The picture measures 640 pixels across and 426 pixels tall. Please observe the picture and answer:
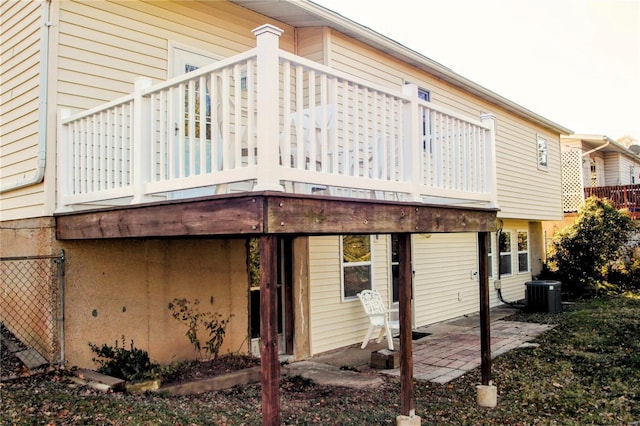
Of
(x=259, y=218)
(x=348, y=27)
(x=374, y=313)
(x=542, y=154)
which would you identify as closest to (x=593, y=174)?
(x=542, y=154)

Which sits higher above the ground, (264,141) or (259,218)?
(264,141)

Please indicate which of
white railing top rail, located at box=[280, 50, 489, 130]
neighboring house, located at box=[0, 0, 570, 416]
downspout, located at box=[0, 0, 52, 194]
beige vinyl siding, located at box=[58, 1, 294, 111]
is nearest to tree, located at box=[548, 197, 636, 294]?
neighboring house, located at box=[0, 0, 570, 416]

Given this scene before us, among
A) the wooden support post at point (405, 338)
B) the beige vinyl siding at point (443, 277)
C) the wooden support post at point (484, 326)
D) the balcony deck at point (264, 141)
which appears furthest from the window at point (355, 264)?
the wooden support post at point (405, 338)

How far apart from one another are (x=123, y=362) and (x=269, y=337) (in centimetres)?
299

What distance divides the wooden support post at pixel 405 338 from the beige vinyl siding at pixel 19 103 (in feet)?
12.8

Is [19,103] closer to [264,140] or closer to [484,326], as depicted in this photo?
[264,140]

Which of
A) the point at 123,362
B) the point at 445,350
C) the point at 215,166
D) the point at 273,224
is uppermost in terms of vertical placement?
the point at 215,166

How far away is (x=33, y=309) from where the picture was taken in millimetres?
5422

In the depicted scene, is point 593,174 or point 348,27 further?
point 593,174

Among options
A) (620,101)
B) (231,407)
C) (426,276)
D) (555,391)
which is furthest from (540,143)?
(620,101)

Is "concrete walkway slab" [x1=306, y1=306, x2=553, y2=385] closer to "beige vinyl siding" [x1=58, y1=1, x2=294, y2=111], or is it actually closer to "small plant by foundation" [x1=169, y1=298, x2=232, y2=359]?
"small plant by foundation" [x1=169, y1=298, x2=232, y2=359]

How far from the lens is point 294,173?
11.1ft

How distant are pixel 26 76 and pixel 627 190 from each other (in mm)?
20609

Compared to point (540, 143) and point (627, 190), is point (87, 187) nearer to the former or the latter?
point (540, 143)
